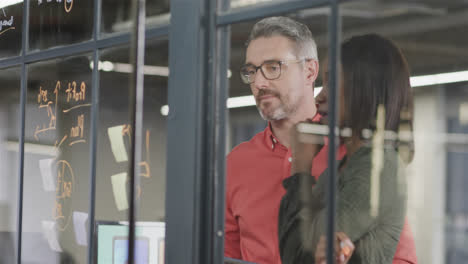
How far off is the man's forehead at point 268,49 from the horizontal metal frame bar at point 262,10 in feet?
0.27

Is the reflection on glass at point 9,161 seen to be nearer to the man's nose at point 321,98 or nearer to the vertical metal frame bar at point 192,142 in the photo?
the vertical metal frame bar at point 192,142

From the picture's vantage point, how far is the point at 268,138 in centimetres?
210

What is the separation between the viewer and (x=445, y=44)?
2785 mm

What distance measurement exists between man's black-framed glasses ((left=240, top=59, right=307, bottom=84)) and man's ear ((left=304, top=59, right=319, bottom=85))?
52 mm

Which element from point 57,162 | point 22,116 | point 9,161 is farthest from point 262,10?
point 9,161

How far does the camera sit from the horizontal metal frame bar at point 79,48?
2.42 m

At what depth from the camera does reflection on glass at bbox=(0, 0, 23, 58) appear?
319 centimetres

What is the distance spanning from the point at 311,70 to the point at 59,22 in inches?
55.5

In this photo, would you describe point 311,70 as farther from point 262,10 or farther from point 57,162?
point 57,162

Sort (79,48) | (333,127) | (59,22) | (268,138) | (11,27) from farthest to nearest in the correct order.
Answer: (11,27)
(59,22)
(79,48)
(268,138)
(333,127)

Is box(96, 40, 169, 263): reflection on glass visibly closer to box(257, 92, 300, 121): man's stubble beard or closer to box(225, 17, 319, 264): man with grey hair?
box(225, 17, 319, 264): man with grey hair

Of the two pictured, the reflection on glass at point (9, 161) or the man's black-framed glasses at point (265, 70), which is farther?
the reflection on glass at point (9, 161)

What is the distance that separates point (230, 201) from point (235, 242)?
14 centimetres

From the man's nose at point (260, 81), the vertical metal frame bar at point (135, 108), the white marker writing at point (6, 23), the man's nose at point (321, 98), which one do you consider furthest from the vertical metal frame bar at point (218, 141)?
the white marker writing at point (6, 23)
